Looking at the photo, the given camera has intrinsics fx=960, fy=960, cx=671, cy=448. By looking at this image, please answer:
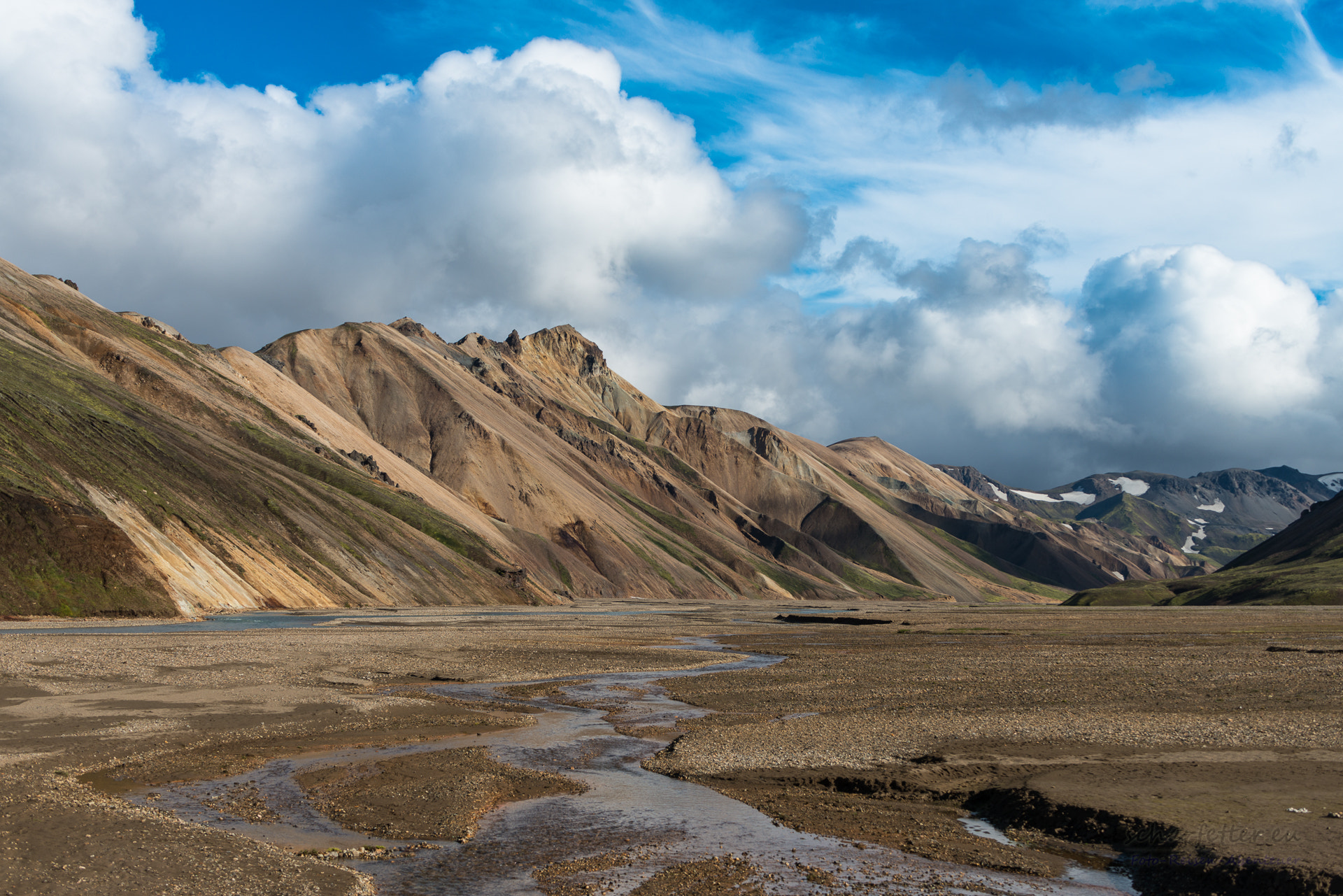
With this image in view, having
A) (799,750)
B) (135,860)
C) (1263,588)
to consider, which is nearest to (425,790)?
(135,860)

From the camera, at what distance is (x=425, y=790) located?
63.4 ft

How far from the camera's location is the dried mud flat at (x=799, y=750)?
551 inches

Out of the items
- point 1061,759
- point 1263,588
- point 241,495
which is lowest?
point 1061,759

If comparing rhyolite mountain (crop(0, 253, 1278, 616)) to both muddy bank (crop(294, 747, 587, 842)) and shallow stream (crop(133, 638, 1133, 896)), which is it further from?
shallow stream (crop(133, 638, 1133, 896))

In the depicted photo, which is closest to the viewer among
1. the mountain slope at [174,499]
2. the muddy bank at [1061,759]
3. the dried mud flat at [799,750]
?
the dried mud flat at [799,750]

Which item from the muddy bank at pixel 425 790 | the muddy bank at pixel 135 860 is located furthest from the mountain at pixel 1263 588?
the muddy bank at pixel 135 860

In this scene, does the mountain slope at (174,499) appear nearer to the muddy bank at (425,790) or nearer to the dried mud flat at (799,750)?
the dried mud flat at (799,750)

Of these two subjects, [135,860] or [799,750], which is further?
[799,750]

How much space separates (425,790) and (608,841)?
504cm

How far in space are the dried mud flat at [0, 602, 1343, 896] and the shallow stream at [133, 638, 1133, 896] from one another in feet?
1.60

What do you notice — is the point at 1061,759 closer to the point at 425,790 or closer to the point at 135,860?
the point at 425,790

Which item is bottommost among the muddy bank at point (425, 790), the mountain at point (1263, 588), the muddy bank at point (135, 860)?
the muddy bank at point (425, 790)

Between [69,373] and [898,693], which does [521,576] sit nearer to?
[69,373]

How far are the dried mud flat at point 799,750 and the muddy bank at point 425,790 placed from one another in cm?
12
